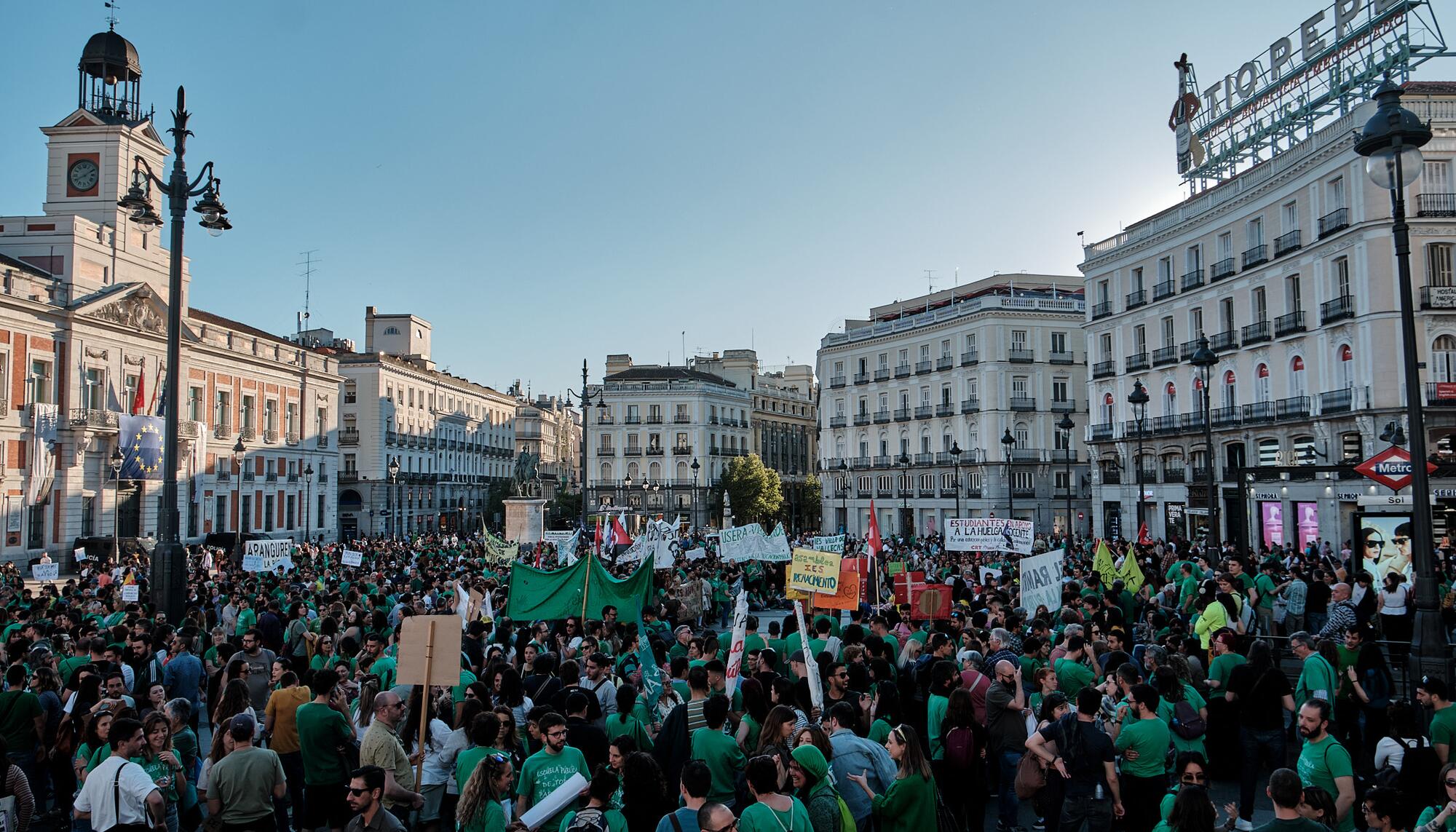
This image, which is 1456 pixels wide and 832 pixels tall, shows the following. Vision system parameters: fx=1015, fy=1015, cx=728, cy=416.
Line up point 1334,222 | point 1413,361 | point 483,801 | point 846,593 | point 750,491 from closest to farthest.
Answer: point 483,801 < point 1413,361 < point 846,593 < point 1334,222 < point 750,491

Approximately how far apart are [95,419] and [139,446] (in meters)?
3.23

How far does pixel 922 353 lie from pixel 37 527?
4786 centimetres

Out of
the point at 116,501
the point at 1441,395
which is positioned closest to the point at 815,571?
the point at 1441,395

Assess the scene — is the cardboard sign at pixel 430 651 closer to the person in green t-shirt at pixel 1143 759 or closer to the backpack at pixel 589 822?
the backpack at pixel 589 822

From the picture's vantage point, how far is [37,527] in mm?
39688

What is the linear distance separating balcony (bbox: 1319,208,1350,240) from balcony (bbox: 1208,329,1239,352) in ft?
20.0

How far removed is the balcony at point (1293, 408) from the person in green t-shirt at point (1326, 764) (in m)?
32.8

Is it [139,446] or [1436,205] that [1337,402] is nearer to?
[1436,205]

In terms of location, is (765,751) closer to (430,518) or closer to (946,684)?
(946,684)

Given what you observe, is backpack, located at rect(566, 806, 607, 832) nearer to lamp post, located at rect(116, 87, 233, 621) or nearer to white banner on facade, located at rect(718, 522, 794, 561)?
lamp post, located at rect(116, 87, 233, 621)

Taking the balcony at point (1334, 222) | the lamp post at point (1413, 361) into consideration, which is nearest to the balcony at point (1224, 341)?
the balcony at point (1334, 222)

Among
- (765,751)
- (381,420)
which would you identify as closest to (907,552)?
(765,751)

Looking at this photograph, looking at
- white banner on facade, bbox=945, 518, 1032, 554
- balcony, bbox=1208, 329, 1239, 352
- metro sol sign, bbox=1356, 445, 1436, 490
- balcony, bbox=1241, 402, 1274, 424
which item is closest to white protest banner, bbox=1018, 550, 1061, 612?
white banner on facade, bbox=945, 518, 1032, 554

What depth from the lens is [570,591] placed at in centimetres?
1486
